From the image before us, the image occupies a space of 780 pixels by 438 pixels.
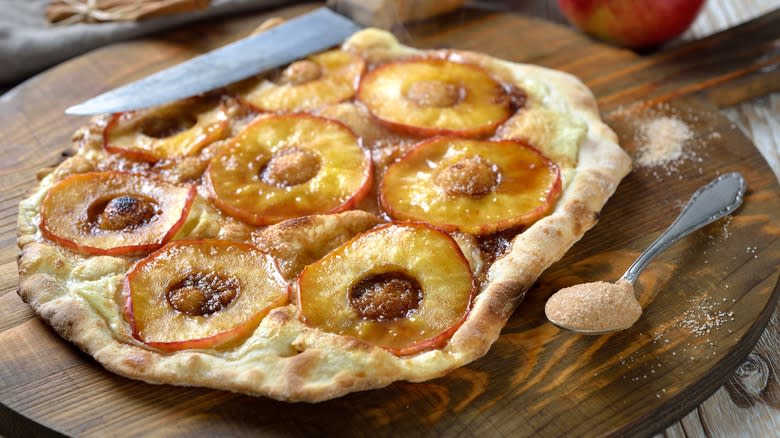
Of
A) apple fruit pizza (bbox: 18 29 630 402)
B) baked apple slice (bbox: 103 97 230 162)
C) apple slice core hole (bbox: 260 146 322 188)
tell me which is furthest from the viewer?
baked apple slice (bbox: 103 97 230 162)

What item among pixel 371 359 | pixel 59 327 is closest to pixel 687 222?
pixel 371 359

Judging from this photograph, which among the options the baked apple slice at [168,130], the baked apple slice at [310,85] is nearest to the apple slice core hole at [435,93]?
the baked apple slice at [310,85]

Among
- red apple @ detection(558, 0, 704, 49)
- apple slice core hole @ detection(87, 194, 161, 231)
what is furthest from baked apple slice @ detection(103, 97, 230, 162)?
red apple @ detection(558, 0, 704, 49)

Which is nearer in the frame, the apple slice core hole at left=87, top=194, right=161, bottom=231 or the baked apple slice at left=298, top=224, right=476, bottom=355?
the baked apple slice at left=298, top=224, right=476, bottom=355

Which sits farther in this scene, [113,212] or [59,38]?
[59,38]

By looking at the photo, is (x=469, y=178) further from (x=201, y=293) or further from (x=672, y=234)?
(x=201, y=293)

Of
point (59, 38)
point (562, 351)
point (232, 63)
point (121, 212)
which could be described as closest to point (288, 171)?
point (121, 212)

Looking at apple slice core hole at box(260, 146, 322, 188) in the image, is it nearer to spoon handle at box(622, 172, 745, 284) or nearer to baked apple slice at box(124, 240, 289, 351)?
baked apple slice at box(124, 240, 289, 351)
